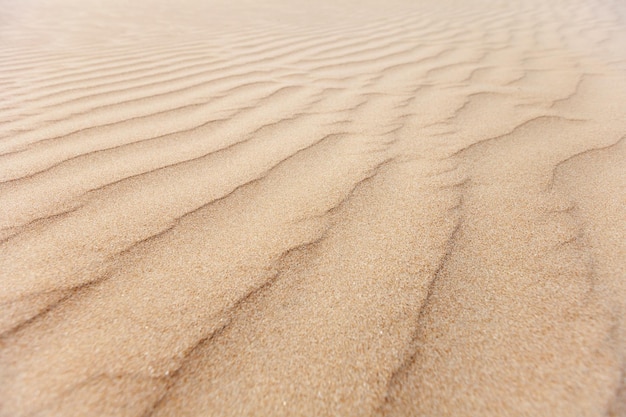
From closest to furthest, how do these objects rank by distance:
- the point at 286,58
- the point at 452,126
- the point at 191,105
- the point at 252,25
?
the point at 452,126 → the point at 191,105 → the point at 286,58 → the point at 252,25

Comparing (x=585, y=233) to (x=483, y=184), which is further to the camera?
(x=483, y=184)

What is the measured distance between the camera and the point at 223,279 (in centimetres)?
77

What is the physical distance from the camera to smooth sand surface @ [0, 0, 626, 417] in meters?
0.58

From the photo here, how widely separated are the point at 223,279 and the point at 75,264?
33 cm

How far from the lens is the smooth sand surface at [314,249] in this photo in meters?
0.58

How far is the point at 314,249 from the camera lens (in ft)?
2.81

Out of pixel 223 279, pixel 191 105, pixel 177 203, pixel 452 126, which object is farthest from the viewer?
pixel 191 105

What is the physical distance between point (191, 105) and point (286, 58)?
119 centimetres

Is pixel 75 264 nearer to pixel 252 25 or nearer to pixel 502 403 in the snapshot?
pixel 502 403

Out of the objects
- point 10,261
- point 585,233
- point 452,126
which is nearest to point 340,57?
point 452,126

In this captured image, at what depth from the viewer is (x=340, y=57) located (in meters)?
→ 2.71

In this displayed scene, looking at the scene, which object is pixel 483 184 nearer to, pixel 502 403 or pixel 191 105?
pixel 502 403

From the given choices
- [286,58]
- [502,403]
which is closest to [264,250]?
[502,403]

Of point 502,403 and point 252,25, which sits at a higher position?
point 252,25
